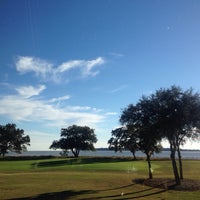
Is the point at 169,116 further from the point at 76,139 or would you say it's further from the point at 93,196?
the point at 76,139

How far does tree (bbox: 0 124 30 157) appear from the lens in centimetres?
11850

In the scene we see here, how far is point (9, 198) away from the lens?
22141 mm

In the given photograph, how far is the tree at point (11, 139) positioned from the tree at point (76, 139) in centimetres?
1194

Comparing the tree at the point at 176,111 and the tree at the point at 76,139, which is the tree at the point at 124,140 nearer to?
the tree at the point at 176,111

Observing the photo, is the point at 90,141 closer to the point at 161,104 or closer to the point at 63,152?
the point at 63,152

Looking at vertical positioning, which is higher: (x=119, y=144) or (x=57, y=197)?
(x=119, y=144)

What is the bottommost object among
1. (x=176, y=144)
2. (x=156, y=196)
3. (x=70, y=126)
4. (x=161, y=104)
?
(x=156, y=196)

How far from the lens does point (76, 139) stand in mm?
114000

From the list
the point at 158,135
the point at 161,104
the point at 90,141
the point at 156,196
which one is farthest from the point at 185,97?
the point at 90,141

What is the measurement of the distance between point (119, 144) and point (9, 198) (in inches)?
807

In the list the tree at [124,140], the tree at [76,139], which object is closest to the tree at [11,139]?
the tree at [76,139]

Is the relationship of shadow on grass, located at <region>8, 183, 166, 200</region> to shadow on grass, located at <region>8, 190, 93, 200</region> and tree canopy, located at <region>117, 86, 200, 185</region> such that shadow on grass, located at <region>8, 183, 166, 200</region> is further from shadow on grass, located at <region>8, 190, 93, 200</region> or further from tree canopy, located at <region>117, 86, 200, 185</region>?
tree canopy, located at <region>117, 86, 200, 185</region>

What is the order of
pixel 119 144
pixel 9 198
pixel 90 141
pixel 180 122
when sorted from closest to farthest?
pixel 9 198 < pixel 180 122 < pixel 119 144 < pixel 90 141

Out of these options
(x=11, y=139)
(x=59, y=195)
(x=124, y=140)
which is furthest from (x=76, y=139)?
(x=59, y=195)
